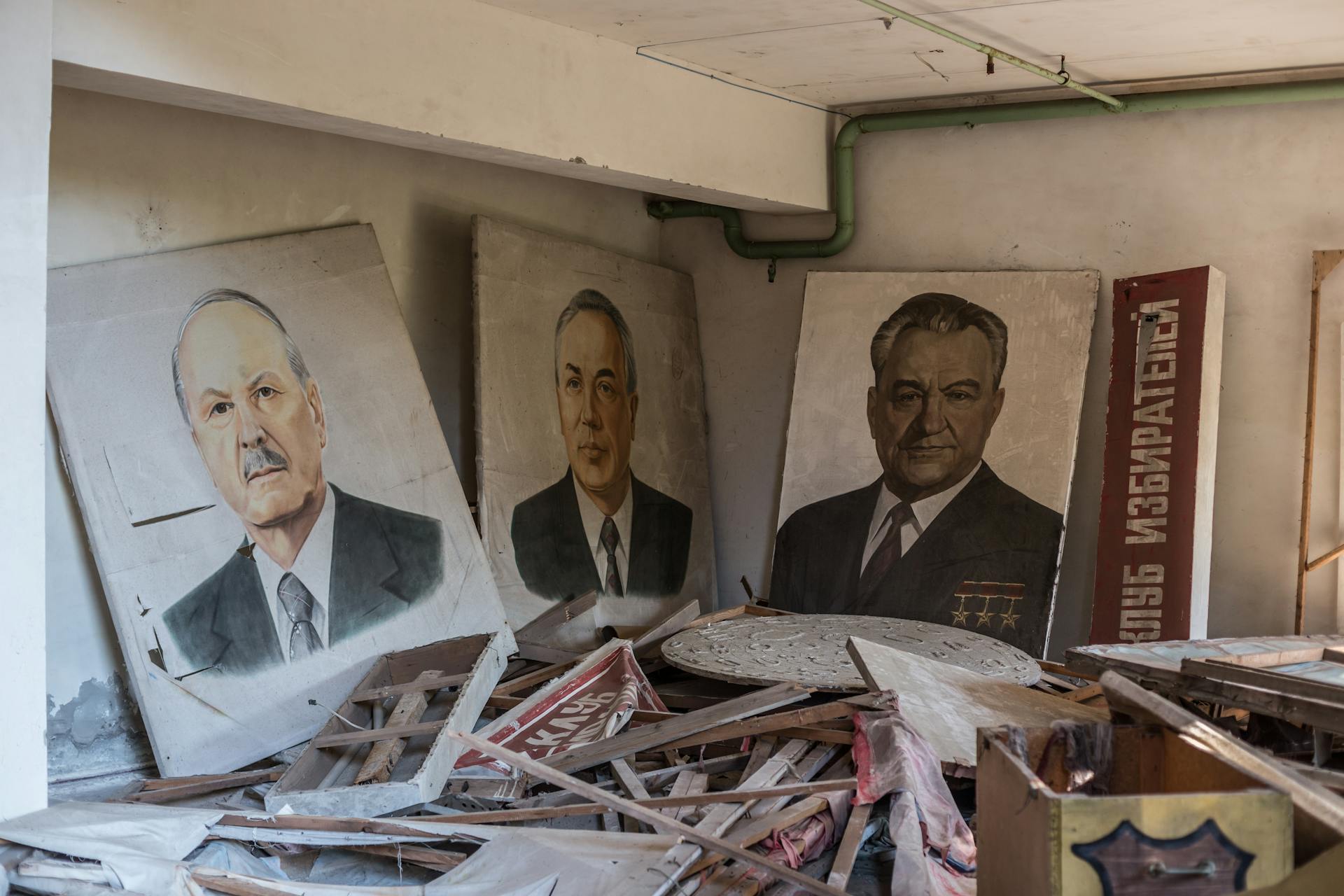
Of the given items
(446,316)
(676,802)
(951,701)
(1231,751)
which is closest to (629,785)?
(676,802)

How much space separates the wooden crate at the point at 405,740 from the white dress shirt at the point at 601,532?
1045 mm

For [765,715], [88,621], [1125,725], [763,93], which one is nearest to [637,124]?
[763,93]

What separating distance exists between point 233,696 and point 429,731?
2.61ft

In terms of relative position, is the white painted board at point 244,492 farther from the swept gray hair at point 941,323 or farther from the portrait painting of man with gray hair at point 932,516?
the swept gray hair at point 941,323

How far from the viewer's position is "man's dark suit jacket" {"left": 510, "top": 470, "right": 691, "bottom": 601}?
5.31 m

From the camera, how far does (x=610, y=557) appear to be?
227 inches

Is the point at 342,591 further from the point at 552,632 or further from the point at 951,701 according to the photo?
the point at 951,701

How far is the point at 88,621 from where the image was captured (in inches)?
154

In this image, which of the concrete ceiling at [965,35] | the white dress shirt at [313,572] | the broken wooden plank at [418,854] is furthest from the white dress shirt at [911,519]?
the broken wooden plank at [418,854]

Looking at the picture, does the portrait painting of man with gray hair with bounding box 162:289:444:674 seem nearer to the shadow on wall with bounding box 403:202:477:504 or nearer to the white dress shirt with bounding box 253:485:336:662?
the white dress shirt with bounding box 253:485:336:662

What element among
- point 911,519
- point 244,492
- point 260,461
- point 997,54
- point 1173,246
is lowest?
point 911,519

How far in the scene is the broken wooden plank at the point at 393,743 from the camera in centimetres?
360

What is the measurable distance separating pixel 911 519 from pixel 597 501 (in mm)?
1542

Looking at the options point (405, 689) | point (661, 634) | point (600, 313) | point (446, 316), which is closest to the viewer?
point (405, 689)
